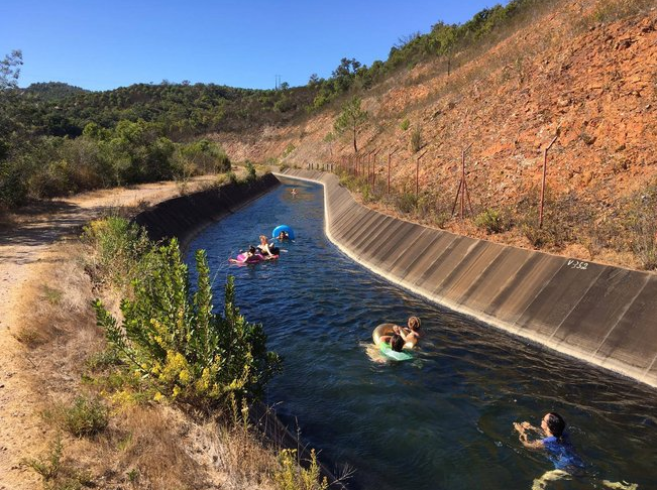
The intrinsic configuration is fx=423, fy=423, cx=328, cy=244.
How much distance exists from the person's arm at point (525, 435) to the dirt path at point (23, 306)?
8.74m

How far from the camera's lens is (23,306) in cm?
1041

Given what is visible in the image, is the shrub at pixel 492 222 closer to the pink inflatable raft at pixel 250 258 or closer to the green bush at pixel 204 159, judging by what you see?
the pink inflatable raft at pixel 250 258

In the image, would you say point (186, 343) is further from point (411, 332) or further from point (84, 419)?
point (411, 332)

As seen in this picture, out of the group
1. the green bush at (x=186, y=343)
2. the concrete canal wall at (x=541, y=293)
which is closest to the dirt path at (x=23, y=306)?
the green bush at (x=186, y=343)

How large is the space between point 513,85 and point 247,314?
2837cm

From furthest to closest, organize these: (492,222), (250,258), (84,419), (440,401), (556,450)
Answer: (250,258) < (492,222) < (440,401) < (556,450) < (84,419)

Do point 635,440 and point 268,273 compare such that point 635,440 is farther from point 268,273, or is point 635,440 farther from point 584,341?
point 268,273

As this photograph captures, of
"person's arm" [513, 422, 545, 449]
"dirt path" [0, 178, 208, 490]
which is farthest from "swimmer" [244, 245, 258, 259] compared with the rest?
"person's arm" [513, 422, 545, 449]

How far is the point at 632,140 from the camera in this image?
1983cm

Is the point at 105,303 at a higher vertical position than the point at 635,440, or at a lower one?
higher

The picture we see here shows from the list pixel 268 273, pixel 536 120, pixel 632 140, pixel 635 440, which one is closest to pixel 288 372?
pixel 635 440

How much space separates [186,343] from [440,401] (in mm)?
6604

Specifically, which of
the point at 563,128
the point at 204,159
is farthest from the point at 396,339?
the point at 204,159

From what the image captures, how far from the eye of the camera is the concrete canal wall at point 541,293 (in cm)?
1156
